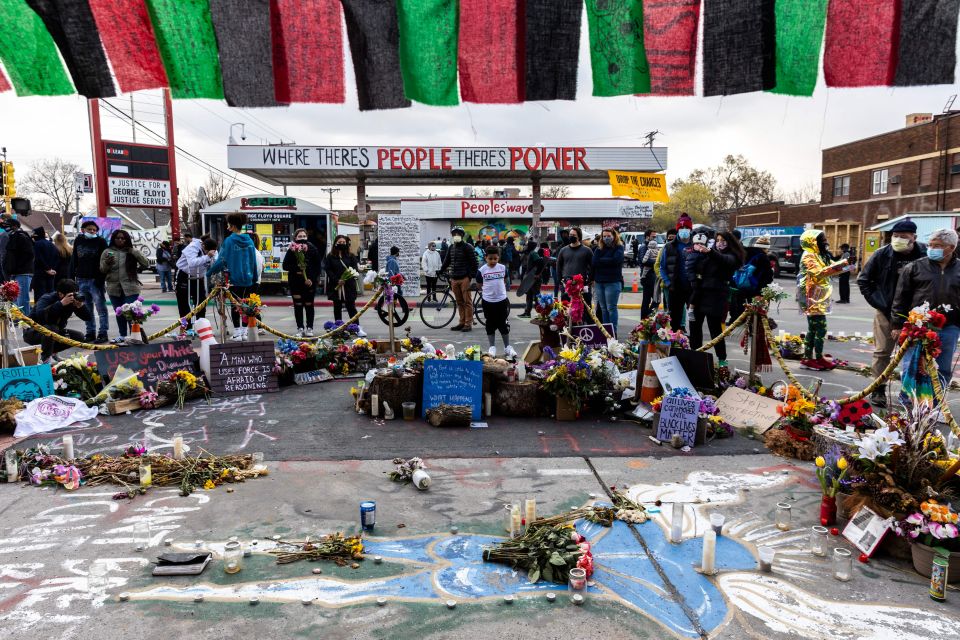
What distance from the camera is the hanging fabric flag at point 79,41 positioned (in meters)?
5.08

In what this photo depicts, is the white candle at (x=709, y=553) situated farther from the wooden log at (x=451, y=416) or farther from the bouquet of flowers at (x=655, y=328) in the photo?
the bouquet of flowers at (x=655, y=328)

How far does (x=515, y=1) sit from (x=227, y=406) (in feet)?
17.0

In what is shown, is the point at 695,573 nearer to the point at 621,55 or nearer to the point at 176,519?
the point at 176,519

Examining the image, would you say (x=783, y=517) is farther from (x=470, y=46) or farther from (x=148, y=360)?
(x=148, y=360)

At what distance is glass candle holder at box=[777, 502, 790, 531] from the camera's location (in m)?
3.99

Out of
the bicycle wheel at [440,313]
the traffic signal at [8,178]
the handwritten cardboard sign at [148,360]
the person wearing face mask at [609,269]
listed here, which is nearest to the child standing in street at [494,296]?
the person wearing face mask at [609,269]

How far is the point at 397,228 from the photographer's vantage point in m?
18.3

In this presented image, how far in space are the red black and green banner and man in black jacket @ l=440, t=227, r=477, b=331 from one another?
6.31m

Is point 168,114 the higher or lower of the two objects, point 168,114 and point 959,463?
the higher

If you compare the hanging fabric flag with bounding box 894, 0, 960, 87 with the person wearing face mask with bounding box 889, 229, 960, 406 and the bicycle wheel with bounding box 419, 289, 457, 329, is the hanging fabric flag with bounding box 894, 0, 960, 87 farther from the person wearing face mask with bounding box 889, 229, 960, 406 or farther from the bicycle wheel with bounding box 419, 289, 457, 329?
the bicycle wheel with bounding box 419, 289, 457, 329

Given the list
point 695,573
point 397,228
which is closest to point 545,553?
point 695,573

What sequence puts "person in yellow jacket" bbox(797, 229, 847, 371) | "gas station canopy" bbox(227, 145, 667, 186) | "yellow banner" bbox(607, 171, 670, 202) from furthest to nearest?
"gas station canopy" bbox(227, 145, 667, 186) < "yellow banner" bbox(607, 171, 670, 202) < "person in yellow jacket" bbox(797, 229, 847, 371)

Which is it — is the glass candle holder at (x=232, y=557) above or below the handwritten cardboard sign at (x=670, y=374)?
below

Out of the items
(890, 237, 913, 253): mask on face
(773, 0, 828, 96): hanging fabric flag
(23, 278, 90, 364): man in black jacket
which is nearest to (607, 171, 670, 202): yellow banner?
(890, 237, 913, 253): mask on face
